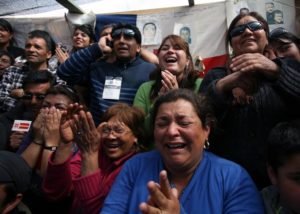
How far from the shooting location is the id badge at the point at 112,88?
285 cm

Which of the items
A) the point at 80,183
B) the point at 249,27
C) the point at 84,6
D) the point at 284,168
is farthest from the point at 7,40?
the point at 284,168

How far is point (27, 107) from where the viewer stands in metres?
2.85

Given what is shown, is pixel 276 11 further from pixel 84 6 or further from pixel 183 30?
pixel 84 6

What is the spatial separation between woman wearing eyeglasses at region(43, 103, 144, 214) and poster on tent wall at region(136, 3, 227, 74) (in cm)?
225

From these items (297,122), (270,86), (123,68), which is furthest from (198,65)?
(297,122)

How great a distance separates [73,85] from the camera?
3.19m

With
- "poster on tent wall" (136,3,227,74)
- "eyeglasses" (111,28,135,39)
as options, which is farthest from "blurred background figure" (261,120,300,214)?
"poster on tent wall" (136,3,227,74)

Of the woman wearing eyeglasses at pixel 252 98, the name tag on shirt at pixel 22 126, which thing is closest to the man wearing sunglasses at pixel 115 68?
the name tag on shirt at pixel 22 126

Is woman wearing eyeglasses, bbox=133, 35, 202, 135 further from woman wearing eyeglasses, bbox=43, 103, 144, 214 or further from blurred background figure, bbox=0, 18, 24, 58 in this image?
blurred background figure, bbox=0, 18, 24, 58

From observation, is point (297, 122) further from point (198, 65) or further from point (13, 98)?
point (13, 98)

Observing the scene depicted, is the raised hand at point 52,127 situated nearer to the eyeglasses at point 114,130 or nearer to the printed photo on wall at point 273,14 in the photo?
the eyeglasses at point 114,130

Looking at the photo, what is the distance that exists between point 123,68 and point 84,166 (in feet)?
4.05

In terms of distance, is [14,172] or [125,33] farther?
[125,33]

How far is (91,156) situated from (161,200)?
71 cm
